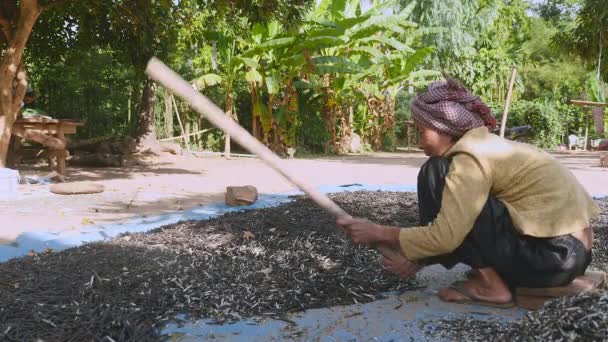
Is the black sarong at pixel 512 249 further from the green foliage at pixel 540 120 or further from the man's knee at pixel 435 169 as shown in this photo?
the green foliage at pixel 540 120

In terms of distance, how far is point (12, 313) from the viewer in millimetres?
1868

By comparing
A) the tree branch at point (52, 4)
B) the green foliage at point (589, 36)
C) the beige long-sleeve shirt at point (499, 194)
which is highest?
the green foliage at point (589, 36)

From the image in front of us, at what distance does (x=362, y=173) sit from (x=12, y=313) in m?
6.63

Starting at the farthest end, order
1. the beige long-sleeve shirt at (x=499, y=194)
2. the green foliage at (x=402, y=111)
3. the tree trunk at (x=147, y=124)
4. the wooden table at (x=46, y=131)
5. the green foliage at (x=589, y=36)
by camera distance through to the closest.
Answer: the green foliage at (x=402, y=111) → the green foliage at (x=589, y=36) → the tree trunk at (x=147, y=124) → the wooden table at (x=46, y=131) → the beige long-sleeve shirt at (x=499, y=194)

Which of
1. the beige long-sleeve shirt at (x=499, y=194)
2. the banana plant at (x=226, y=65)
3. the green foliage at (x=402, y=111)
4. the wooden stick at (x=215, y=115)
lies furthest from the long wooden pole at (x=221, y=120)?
the green foliage at (x=402, y=111)

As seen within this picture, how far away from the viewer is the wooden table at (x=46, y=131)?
6.89 meters

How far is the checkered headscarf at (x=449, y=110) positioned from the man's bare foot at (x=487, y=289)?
20.3 inches

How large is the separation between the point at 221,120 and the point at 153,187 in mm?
4506

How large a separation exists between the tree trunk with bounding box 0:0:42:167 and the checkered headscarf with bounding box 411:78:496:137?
17.6ft

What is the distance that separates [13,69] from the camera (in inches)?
246

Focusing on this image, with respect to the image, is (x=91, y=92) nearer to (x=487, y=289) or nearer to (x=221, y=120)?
(x=221, y=120)

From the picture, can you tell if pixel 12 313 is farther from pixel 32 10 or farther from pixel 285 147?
pixel 285 147

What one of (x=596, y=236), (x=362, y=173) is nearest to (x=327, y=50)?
(x=362, y=173)

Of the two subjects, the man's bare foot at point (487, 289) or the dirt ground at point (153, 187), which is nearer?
the man's bare foot at point (487, 289)
